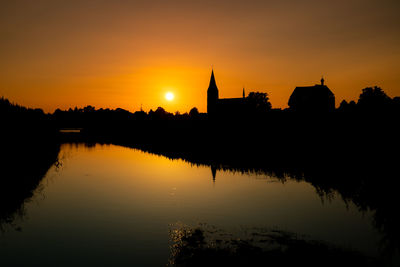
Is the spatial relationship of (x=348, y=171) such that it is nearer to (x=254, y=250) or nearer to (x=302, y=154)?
(x=302, y=154)

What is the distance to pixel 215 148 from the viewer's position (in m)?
52.2

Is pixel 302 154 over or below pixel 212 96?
below

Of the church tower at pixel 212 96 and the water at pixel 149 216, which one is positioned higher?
the church tower at pixel 212 96

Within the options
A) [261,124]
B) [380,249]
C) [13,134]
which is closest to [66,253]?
[380,249]

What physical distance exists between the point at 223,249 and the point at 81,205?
12131 mm

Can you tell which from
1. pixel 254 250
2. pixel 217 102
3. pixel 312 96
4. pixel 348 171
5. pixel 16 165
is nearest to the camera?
pixel 254 250

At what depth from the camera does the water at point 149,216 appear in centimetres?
1265

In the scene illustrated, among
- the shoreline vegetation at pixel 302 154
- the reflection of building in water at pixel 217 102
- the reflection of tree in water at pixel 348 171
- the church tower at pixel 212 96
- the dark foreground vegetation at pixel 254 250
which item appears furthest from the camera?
the church tower at pixel 212 96

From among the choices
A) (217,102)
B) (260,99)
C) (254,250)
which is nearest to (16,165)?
(254,250)

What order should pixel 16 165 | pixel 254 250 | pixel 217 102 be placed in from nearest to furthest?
pixel 254 250 < pixel 16 165 < pixel 217 102

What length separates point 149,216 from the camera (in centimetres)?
1773

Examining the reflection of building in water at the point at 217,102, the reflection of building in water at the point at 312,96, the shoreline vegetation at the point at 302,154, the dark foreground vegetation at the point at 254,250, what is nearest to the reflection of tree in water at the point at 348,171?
the shoreline vegetation at the point at 302,154

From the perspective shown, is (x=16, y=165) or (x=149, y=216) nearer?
(x=149, y=216)

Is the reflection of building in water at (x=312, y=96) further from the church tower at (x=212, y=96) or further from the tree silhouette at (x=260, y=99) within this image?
the church tower at (x=212, y=96)
